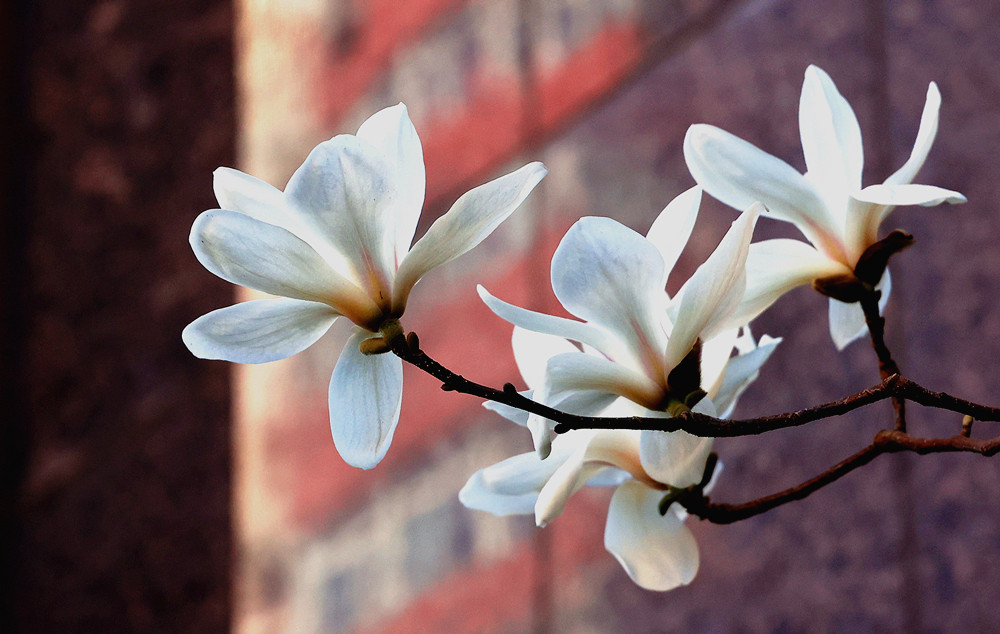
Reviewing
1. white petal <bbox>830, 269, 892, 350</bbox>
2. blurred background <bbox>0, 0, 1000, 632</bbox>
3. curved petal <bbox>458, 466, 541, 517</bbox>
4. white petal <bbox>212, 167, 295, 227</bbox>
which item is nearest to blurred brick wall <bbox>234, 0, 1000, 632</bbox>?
blurred background <bbox>0, 0, 1000, 632</bbox>

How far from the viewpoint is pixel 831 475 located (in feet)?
1.17

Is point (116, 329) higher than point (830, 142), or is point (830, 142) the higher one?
point (830, 142)

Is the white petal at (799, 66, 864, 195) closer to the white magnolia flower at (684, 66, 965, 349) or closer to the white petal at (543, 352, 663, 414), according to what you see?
the white magnolia flower at (684, 66, 965, 349)

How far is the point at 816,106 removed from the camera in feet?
1.26

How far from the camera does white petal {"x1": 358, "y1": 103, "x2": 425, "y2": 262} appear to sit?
1.11ft

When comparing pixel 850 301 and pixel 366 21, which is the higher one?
pixel 366 21

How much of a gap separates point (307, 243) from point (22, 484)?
4.35 feet

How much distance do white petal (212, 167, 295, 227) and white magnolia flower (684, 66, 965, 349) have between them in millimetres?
139

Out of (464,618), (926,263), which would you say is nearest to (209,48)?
(464,618)

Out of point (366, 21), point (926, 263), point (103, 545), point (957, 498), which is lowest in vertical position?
point (103, 545)

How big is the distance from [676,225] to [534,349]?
0.08 meters

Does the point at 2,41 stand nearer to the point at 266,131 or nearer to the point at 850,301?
the point at 266,131

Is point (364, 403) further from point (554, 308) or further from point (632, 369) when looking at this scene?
point (554, 308)

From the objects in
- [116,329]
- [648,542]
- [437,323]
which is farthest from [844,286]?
[116,329]
